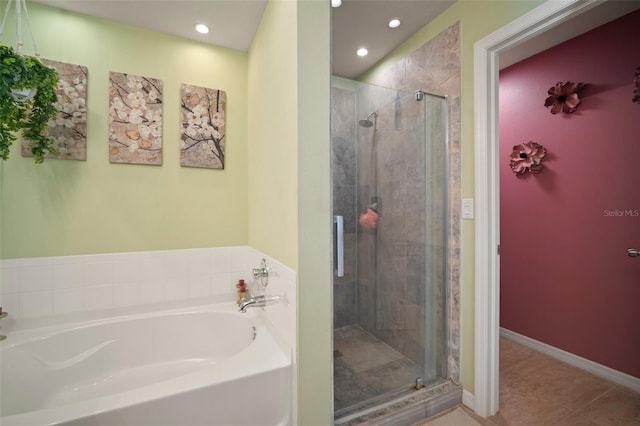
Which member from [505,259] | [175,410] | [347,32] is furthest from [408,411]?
[347,32]

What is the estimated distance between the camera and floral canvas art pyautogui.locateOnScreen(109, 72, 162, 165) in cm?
175

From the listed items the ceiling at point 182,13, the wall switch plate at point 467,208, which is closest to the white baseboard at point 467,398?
the wall switch plate at point 467,208

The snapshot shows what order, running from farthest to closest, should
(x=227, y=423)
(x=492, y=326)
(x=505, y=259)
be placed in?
(x=505, y=259)
(x=492, y=326)
(x=227, y=423)

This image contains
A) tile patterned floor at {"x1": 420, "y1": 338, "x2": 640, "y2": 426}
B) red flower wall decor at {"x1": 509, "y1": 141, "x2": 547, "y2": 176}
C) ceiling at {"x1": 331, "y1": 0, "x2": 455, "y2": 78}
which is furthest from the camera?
red flower wall decor at {"x1": 509, "y1": 141, "x2": 547, "y2": 176}

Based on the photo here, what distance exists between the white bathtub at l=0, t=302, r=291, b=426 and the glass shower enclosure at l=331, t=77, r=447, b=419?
0.64m

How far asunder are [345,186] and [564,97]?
197 cm

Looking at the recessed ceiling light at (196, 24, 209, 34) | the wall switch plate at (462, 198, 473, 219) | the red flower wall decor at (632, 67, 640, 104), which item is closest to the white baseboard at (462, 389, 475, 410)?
the wall switch plate at (462, 198, 473, 219)

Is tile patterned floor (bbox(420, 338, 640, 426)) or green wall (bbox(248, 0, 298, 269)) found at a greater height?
green wall (bbox(248, 0, 298, 269))

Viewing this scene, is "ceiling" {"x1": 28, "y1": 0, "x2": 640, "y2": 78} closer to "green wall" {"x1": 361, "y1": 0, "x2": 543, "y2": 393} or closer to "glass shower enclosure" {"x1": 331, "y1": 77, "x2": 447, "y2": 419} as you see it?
"green wall" {"x1": 361, "y1": 0, "x2": 543, "y2": 393}

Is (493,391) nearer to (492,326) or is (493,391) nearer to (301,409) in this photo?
(492,326)

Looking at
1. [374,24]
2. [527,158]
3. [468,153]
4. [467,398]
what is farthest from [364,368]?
[374,24]

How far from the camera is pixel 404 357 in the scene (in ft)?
6.08

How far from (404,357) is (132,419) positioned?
5.21 ft
